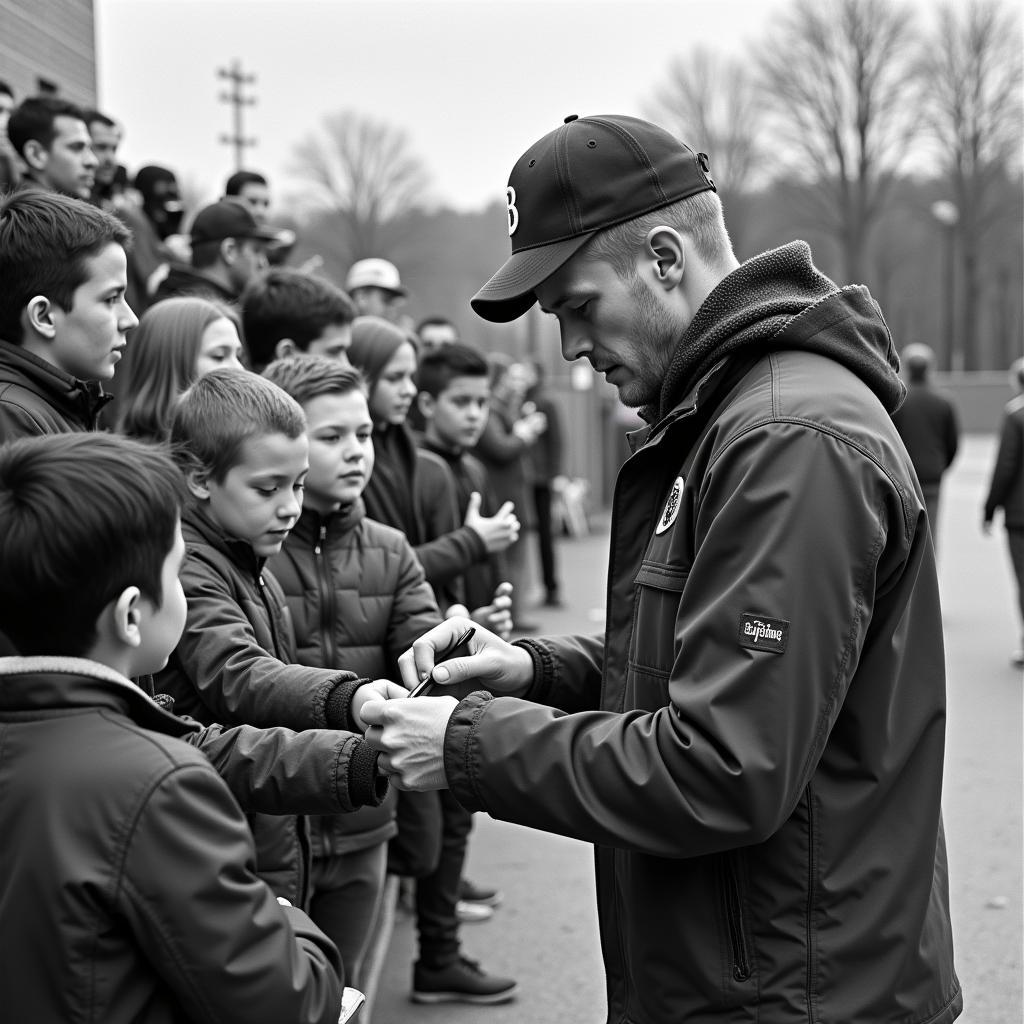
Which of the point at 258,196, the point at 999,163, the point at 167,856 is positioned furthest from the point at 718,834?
the point at 999,163

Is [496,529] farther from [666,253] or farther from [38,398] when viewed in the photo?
[666,253]

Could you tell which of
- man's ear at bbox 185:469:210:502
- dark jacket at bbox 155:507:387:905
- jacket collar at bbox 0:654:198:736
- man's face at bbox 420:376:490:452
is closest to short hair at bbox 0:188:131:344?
man's ear at bbox 185:469:210:502

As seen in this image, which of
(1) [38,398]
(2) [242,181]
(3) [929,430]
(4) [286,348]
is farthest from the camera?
(3) [929,430]

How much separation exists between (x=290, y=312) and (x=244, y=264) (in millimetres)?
2323

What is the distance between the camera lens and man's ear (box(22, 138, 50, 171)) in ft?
19.8

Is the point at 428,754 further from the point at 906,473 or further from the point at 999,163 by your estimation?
the point at 999,163

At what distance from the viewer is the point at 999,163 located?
131 feet

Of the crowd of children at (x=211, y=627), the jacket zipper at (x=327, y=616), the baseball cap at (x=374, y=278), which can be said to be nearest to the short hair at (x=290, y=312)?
the crowd of children at (x=211, y=627)

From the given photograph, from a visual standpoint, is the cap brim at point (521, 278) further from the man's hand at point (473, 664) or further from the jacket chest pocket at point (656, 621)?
the man's hand at point (473, 664)

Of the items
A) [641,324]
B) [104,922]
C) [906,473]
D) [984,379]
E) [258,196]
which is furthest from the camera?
[984,379]

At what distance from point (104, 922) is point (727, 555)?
97 cm

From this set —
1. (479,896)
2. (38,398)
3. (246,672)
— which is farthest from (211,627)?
(479,896)

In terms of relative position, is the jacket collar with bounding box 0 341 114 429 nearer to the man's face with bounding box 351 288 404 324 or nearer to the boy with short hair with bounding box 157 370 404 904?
the boy with short hair with bounding box 157 370 404 904

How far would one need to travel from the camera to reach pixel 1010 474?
32.4ft
